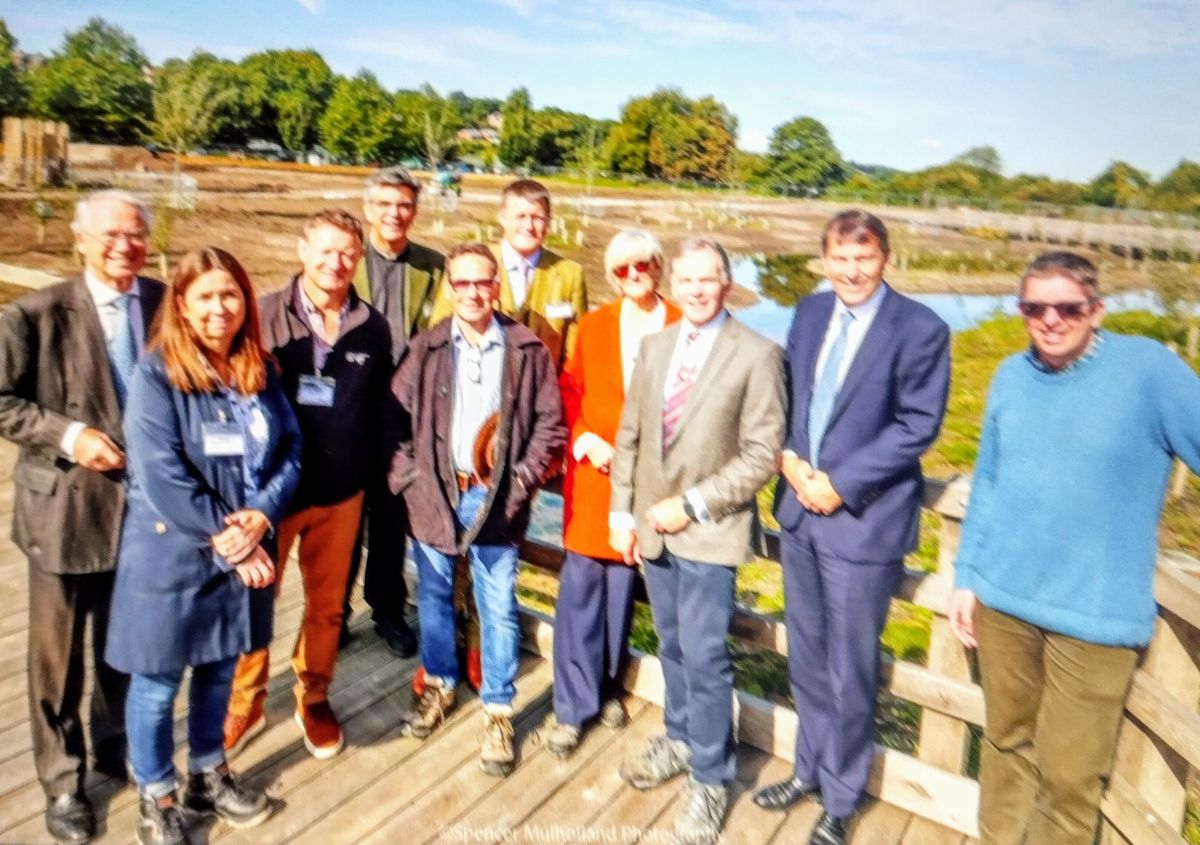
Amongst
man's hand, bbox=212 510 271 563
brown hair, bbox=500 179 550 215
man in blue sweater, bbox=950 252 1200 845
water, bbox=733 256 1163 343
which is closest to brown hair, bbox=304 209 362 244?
brown hair, bbox=500 179 550 215

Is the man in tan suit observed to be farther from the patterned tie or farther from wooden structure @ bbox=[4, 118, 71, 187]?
wooden structure @ bbox=[4, 118, 71, 187]

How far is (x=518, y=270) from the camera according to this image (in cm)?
332

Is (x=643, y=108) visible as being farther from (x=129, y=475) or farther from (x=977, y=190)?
(x=129, y=475)

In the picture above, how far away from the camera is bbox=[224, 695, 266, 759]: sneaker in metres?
2.80

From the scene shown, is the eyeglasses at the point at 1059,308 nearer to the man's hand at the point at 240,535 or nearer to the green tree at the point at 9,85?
the man's hand at the point at 240,535

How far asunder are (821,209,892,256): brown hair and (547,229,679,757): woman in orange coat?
596 millimetres

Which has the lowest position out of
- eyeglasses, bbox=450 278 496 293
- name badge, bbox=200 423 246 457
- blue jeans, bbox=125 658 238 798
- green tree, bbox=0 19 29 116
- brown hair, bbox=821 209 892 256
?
blue jeans, bbox=125 658 238 798

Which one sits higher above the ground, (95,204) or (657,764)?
(95,204)

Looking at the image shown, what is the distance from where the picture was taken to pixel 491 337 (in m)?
2.76

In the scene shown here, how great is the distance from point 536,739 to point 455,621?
547 millimetres

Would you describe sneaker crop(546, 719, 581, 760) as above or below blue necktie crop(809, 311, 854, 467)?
below

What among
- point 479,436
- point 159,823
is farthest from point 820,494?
point 159,823

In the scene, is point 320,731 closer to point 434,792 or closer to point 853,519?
point 434,792

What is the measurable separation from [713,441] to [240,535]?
141cm
